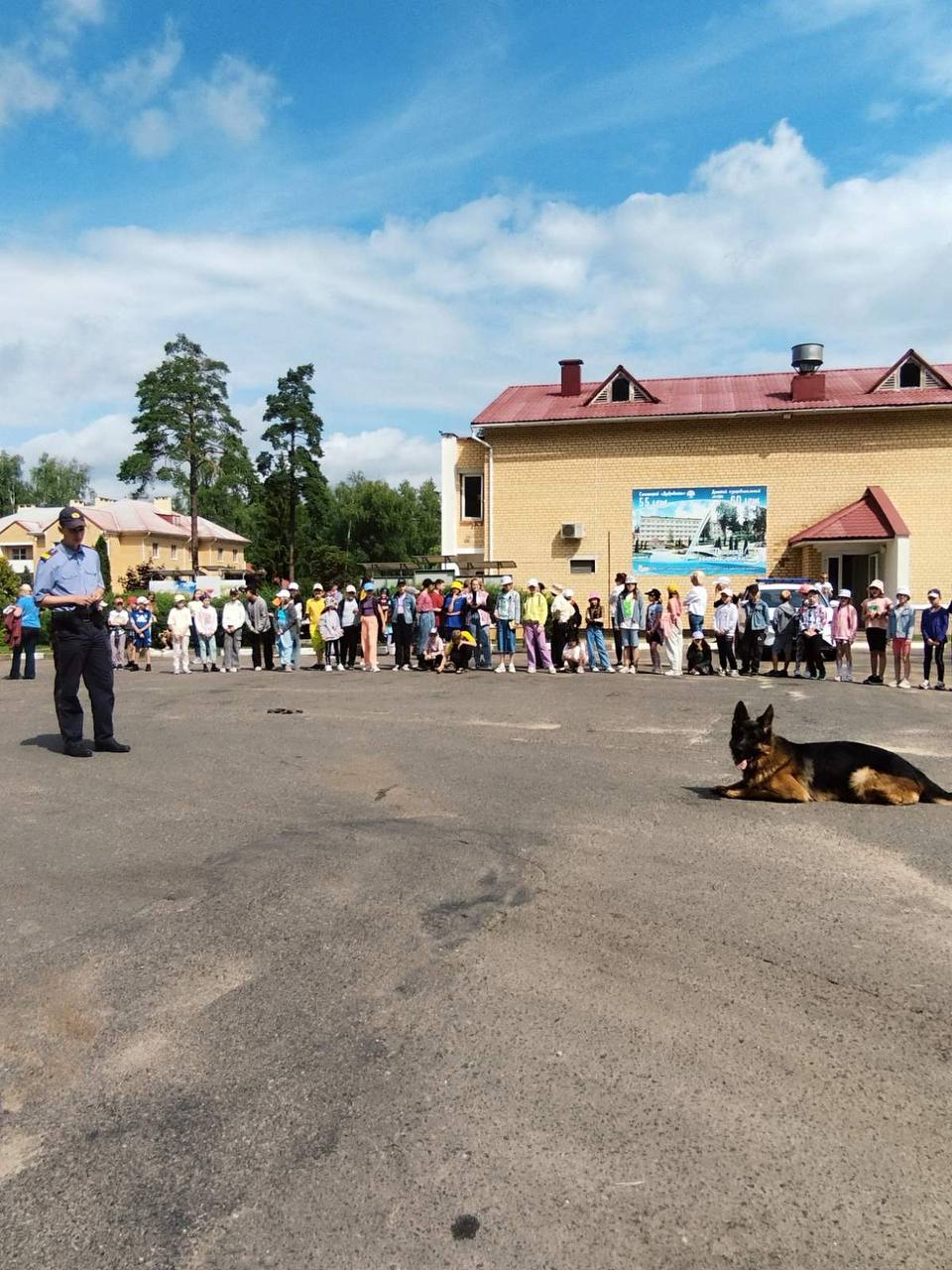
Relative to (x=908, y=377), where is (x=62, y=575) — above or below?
below

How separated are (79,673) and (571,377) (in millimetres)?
30365

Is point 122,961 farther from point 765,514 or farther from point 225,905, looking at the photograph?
point 765,514

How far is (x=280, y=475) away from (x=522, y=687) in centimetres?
4680

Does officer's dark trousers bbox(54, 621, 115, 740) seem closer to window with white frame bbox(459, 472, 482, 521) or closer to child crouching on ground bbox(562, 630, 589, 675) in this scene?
child crouching on ground bbox(562, 630, 589, 675)

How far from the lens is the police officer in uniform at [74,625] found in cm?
868

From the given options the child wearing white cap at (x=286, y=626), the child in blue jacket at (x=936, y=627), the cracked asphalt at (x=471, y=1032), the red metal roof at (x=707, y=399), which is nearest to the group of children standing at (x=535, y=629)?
the child wearing white cap at (x=286, y=626)

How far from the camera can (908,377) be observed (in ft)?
108

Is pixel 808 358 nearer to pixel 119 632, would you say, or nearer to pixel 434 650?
pixel 434 650

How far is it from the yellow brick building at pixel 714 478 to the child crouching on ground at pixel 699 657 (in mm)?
14247

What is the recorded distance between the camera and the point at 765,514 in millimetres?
33312

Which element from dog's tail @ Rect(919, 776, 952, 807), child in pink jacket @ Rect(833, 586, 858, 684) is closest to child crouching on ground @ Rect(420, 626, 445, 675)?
child in pink jacket @ Rect(833, 586, 858, 684)

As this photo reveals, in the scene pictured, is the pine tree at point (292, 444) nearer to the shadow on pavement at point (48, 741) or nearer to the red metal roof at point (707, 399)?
the red metal roof at point (707, 399)

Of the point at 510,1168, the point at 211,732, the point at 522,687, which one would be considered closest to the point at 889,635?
the point at 522,687

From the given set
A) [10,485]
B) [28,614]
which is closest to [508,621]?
[28,614]
